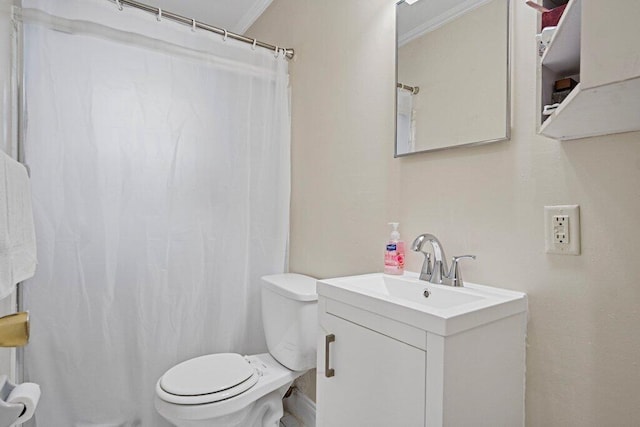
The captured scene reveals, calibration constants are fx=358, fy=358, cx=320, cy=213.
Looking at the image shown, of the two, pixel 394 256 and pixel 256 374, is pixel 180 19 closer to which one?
pixel 394 256

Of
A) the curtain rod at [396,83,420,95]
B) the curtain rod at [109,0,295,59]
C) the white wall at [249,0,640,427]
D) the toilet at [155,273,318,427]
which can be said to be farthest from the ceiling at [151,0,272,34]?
the toilet at [155,273,318,427]

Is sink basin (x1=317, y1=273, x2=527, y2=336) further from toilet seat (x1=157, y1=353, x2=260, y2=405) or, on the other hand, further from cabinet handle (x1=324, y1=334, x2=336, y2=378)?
toilet seat (x1=157, y1=353, x2=260, y2=405)

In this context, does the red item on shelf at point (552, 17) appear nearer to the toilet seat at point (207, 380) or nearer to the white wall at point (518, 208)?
the white wall at point (518, 208)

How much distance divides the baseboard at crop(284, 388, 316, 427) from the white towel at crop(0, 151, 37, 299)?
1474mm

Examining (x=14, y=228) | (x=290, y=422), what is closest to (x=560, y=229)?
(x=14, y=228)

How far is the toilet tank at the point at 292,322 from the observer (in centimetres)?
158

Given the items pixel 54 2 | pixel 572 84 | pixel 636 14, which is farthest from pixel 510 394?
pixel 54 2

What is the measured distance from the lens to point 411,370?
897 millimetres

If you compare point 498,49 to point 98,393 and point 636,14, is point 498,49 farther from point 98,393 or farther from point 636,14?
point 98,393

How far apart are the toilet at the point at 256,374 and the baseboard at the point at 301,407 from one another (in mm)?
325

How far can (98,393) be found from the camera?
157cm

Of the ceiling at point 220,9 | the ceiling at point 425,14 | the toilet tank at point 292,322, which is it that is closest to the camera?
the ceiling at point 425,14

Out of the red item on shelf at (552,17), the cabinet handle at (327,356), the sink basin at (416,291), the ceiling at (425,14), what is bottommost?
the cabinet handle at (327,356)

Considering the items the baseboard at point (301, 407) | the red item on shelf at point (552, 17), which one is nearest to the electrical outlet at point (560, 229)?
the red item on shelf at point (552, 17)
